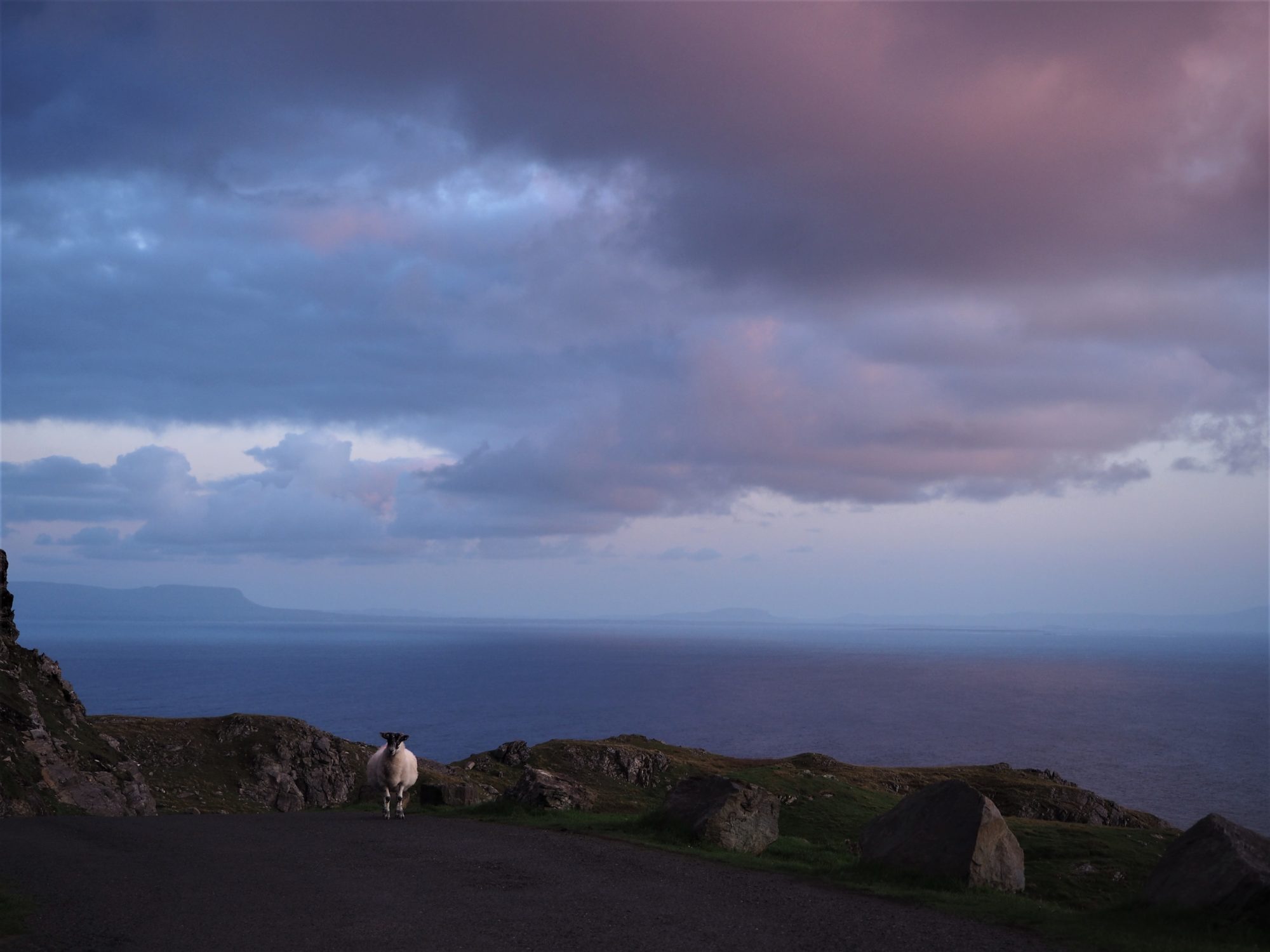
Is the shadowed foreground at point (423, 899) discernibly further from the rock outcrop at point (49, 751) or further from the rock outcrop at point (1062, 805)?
the rock outcrop at point (1062, 805)

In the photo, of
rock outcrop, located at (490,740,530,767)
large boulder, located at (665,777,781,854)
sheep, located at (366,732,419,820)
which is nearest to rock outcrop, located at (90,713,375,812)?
rock outcrop, located at (490,740,530,767)

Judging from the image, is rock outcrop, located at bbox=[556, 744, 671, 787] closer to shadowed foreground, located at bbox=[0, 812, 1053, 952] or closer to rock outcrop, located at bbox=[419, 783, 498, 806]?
rock outcrop, located at bbox=[419, 783, 498, 806]

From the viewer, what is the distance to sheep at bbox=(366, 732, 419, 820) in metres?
27.2

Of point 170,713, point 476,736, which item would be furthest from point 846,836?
point 170,713

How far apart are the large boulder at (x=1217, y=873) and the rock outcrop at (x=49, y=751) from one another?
101ft

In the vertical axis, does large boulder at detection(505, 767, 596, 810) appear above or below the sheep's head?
below

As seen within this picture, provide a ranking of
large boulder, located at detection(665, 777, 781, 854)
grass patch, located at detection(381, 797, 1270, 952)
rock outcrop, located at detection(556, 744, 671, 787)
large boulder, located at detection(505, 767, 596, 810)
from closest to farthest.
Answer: grass patch, located at detection(381, 797, 1270, 952), large boulder, located at detection(665, 777, 781, 854), large boulder, located at detection(505, 767, 596, 810), rock outcrop, located at detection(556, 744, 671, 787)

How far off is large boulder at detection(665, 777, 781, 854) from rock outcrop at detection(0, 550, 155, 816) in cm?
2088

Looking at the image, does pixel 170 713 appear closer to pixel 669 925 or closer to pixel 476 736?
pixel 476 736

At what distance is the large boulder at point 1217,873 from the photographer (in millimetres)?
13797

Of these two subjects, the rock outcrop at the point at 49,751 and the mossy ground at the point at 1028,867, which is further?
the rock outcrop at the point at 49,751

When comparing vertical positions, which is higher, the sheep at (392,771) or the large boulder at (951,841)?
the large boulder at (951,841)

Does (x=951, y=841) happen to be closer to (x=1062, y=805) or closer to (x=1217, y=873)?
(x=1217, y=873)

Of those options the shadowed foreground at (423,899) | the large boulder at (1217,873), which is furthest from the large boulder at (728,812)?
the large boulder at (1217,873)
